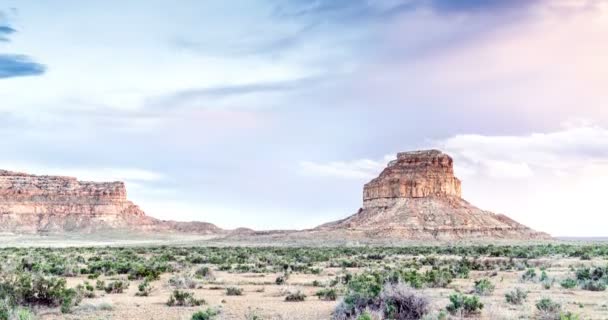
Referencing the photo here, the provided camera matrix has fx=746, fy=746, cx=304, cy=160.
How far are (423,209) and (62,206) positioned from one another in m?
83.2

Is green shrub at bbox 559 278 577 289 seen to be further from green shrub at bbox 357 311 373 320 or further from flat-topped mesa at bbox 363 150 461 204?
flat-topped mesa at bbox 363 150 461 204

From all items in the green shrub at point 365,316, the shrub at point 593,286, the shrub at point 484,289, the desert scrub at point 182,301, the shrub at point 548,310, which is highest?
the shrub at point 593,286

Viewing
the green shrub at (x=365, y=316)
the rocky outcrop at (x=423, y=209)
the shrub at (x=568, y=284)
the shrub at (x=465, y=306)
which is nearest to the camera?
the green shrub at (x=365, y=316)

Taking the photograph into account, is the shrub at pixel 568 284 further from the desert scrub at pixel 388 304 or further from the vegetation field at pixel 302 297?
the desert scrub at pixel 388 304

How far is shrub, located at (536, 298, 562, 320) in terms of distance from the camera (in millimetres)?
16656

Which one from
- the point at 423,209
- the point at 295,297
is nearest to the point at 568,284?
the point at 295,297

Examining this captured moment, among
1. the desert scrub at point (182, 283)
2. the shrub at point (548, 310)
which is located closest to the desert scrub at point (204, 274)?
the desert scrub at point (182, 283)

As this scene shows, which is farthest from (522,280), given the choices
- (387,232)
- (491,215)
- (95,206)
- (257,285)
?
(95,206)

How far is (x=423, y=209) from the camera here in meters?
114

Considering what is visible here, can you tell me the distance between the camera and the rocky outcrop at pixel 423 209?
105688 mm

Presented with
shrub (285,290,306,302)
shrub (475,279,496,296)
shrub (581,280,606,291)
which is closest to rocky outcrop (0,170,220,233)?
shrub (285,290,306,302)

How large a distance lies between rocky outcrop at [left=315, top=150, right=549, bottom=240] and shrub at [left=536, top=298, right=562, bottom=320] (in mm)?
83808

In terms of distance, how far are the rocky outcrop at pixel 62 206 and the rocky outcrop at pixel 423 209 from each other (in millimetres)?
57456

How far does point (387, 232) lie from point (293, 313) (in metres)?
86.4
